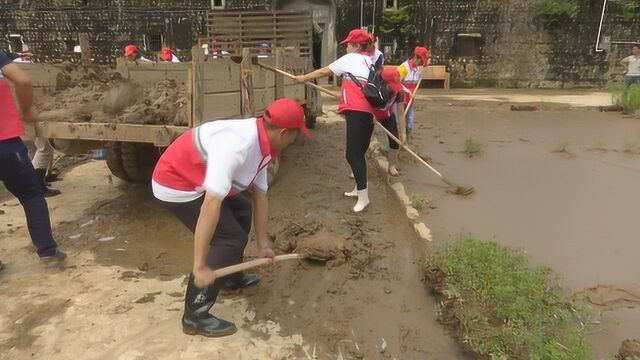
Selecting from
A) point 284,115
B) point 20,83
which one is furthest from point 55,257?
point 284,115

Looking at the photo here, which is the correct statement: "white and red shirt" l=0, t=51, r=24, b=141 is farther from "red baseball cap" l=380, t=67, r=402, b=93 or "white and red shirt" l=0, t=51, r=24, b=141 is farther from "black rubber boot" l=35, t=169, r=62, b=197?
"red baseball cap" l=380, t=67, r=402, b=93

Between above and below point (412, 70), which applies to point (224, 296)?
below

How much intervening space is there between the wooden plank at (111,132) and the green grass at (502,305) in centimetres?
226

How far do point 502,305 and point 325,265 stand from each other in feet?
4.49

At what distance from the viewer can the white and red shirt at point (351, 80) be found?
4.74 metres

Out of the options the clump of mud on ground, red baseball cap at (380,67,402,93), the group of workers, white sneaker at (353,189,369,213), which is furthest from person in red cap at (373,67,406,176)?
the group of workers

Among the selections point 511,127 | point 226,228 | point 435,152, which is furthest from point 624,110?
point 226,228

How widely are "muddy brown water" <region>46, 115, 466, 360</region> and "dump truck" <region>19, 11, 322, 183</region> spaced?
66 cm

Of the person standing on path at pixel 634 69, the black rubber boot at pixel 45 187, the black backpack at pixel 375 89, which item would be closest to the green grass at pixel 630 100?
the person standing on path at pixel 634 69

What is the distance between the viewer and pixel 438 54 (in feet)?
59.4

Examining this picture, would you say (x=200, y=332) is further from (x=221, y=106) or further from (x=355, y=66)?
(x=355, y=66)

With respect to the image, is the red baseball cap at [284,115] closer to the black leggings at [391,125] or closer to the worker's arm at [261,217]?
the worker's arm at [261,217]

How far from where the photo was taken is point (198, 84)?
12.8ft

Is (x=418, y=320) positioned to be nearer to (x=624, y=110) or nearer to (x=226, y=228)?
(x=226, y=228)
